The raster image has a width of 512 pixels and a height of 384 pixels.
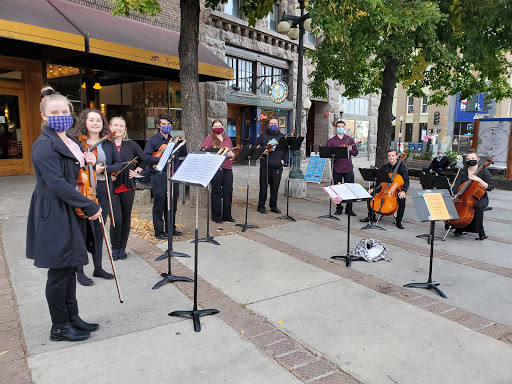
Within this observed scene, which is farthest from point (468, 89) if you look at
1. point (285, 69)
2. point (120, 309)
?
point (120, 309)

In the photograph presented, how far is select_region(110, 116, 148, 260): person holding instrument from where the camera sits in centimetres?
500

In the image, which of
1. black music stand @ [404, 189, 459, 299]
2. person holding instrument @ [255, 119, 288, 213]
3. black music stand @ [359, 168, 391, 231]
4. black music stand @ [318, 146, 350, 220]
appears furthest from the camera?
person holding instrument @ [255, 119, 288, 213]

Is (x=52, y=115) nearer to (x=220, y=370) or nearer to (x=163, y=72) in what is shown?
(x=220, y=370)

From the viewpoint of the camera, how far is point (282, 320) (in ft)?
11.9

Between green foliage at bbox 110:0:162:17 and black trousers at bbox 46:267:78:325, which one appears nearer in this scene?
black trousers at bbox 46:267:78:325

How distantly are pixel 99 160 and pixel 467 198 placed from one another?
6.02 m

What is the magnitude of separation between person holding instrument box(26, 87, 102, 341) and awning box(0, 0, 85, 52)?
6.01 metres

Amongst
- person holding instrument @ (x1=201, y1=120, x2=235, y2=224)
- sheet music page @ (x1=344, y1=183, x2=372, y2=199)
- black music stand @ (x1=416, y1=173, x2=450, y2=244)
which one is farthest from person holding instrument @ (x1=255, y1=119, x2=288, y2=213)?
black music stand @ (x1=416, y1=173, x2=450, y2=244)

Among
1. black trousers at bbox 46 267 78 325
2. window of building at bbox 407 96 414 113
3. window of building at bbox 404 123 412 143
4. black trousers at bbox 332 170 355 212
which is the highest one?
window of building at bbox 407 96 414 113

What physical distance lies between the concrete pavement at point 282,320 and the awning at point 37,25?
4302 mm

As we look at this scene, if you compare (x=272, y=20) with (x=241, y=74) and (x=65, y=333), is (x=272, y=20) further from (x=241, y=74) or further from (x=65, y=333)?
(x=65, y=333)

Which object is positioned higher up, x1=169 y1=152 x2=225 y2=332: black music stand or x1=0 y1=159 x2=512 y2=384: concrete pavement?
x1=169 y1=152 x2=225 y2=332: black music stand

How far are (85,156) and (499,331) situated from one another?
13.3 ft

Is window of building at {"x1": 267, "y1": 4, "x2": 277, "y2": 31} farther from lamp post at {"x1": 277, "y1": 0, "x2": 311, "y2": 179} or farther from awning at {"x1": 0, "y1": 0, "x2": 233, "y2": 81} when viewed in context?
lamp post at {"x1": 277, "y1": 0, "x2": 311, "y2": 179}
